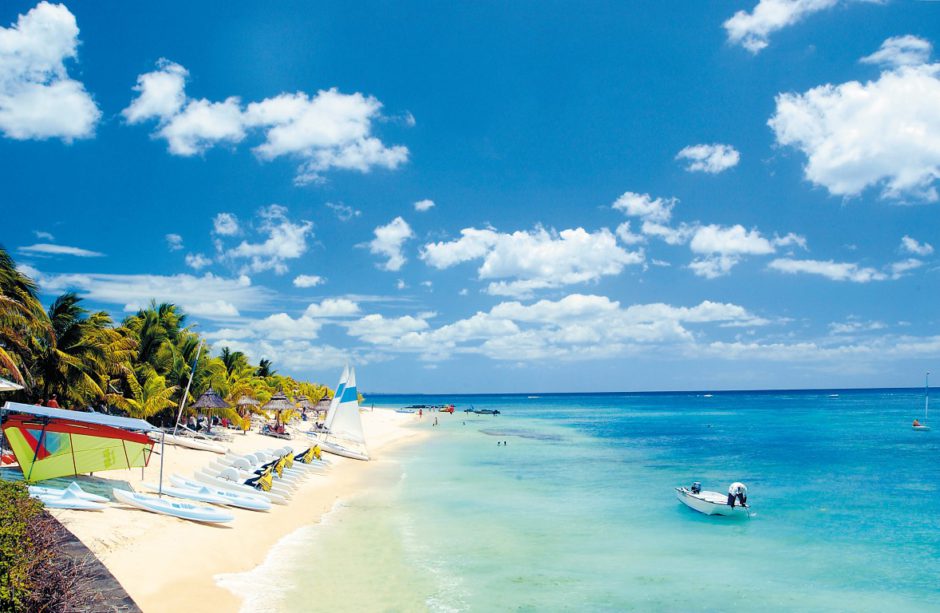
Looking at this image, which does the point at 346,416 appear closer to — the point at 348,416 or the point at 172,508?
the point at 348,416

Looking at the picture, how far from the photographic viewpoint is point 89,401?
2481 centimetres

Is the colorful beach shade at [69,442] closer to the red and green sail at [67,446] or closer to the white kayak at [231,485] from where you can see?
the red and green sail at [67,446]

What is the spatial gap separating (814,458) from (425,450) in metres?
25.8

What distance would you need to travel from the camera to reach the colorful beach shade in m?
13.9

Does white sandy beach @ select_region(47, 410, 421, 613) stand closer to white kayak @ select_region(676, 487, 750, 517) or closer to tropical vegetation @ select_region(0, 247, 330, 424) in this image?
tropical vegetation @ select_region(0, 247, 330, 424)

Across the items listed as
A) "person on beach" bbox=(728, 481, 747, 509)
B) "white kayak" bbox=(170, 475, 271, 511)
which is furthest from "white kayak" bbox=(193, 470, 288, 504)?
"person on beach" bbox=(728, 481, 747, 509)

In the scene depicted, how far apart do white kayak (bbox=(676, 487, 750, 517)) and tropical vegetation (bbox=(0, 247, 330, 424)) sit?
19.8 metres

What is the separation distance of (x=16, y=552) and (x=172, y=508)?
9153 millimetres

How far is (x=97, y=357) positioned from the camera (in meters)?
22.2

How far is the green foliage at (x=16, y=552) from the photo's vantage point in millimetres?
5816

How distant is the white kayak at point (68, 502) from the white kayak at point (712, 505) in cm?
1835

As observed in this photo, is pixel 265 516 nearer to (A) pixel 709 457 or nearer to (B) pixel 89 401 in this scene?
(B) pixel 89 401

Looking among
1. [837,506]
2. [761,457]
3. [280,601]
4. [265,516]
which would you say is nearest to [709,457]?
[761,457]

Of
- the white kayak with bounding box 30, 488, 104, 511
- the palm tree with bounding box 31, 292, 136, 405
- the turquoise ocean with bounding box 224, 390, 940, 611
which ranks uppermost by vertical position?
the palm tree with bounding box 31, 292, 136, 405
